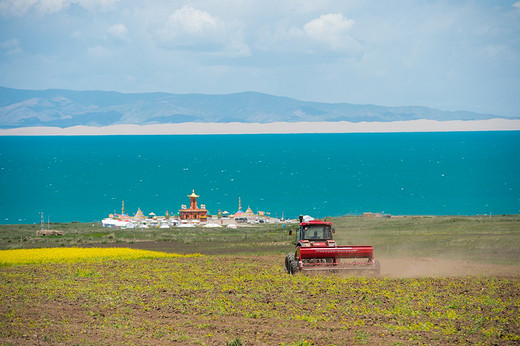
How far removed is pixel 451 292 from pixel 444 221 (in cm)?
4540

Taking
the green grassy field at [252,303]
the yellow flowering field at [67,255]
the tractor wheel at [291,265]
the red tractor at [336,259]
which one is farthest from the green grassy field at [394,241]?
the tractor wheel at [291,265]

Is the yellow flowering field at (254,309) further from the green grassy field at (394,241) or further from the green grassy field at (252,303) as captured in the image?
the green grassy field at (394,241)

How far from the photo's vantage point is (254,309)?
23859 millimetres

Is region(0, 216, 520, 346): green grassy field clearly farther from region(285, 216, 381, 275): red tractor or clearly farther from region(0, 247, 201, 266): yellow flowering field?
region(0, 247, 201, 266): yellow flowering field

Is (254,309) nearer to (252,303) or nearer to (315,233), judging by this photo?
(252,303)

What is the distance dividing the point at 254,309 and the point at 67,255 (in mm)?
24917

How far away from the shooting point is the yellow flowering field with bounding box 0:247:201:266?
43.3 meters

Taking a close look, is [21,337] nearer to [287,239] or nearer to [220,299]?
[220,299]

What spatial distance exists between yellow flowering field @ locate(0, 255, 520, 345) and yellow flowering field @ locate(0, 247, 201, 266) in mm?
8830

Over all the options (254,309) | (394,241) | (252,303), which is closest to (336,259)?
(252,303)

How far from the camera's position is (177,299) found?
26.2 meters

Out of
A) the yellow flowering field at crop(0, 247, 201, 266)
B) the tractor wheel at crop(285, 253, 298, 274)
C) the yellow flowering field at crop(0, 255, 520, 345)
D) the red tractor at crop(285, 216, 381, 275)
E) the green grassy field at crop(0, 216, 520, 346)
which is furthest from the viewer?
the yellow flowering field at crop(0, 247, 201, 266)

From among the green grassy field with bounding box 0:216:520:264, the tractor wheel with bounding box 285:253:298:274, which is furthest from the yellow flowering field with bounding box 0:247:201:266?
the tractor wheel with bounding box 285:253:298:274

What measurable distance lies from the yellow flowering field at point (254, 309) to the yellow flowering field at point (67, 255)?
8830 mm
